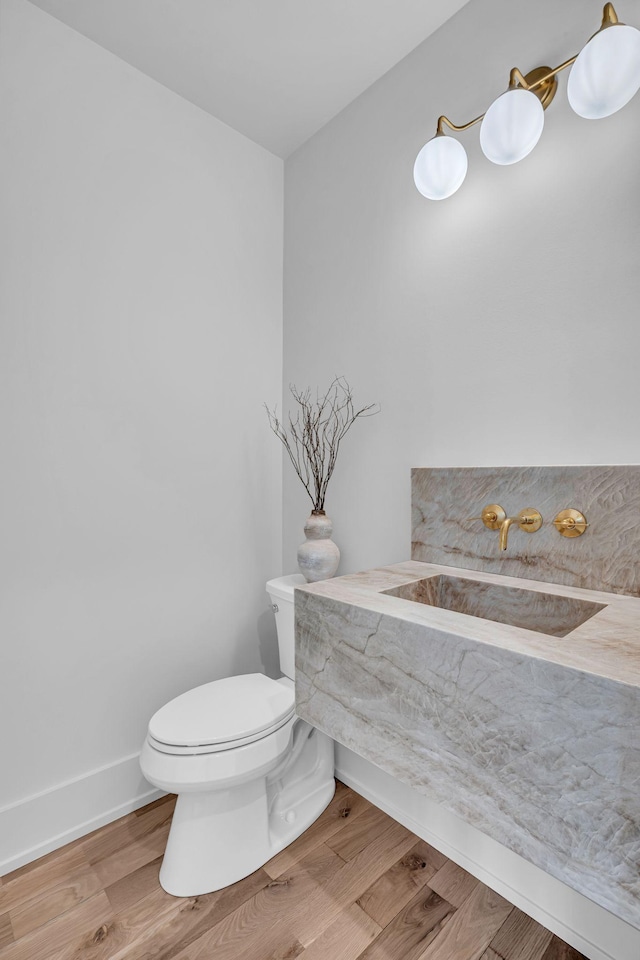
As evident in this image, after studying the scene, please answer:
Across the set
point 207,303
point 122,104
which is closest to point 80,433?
Result: point 207,303

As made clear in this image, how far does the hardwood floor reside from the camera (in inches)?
41.9

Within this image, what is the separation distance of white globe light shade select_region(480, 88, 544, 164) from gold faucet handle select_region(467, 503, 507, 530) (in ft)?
2.68

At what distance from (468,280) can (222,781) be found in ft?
4.95

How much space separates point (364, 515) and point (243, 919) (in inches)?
44.8

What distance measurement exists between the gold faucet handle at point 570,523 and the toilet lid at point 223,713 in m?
0.90

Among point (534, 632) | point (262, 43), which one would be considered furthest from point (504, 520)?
point (262, 43)

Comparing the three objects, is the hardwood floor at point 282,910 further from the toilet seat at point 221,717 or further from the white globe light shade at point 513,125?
the white globe light shade at point 513,125

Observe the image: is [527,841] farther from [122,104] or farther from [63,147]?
[122,104]

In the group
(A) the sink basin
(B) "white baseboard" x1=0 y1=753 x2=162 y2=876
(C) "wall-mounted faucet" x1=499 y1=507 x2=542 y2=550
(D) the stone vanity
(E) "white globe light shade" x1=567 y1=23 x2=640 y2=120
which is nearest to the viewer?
(D) the stone vanity

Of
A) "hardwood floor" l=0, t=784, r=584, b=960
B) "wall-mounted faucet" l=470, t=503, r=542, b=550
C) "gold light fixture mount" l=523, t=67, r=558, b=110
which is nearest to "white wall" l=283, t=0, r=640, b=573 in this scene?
"gold light fixture mount" l=523, t=67, r=558, b=110

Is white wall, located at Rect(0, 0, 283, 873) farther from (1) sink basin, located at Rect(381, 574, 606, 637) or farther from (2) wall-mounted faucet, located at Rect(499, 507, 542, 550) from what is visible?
(2) wall-mounted faucet, located at Rect(499, 507, 542, 550)

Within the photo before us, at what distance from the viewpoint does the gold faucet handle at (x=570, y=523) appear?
1058 millimetres

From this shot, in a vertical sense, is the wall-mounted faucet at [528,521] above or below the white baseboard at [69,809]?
above

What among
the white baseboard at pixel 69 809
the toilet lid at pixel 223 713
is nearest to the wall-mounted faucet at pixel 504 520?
the toilet lid at pixel 223 713
